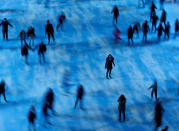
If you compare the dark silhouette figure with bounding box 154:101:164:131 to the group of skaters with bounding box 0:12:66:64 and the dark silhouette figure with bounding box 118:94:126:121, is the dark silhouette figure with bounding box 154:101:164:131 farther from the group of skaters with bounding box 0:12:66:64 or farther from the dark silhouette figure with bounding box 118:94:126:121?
the group of skaters with bounding box 0:12:66:64

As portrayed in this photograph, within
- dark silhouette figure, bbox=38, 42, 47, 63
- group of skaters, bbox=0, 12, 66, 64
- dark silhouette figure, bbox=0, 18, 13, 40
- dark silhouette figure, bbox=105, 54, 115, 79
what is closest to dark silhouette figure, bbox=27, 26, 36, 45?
group of skaters, bbox=0, 12, 66, 64

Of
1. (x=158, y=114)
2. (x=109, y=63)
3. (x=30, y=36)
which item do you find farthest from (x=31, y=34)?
(x=158, y=114)

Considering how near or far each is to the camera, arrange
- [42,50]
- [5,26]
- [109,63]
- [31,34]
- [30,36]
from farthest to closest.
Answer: [5,26], [30,36], [31,34], [42,50], [109,63]

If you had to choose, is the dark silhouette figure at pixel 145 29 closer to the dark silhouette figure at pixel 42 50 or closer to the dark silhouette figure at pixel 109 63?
the dark silhouette figure at pixel 109 63

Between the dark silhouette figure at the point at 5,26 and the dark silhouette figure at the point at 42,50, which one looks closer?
the dark silhouette figure at the point at 42,50

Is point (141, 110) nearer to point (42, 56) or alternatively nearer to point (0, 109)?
point (0, 109)

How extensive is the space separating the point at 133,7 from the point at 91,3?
3.62m

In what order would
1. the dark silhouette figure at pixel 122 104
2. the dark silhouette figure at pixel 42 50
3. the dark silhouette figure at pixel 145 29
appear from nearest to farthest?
1. the dark silhouette figure at pixel 122 104
2. the dark silhouette figure at pixel 42 50
3. the dark silhouette figure at pixel 145 29

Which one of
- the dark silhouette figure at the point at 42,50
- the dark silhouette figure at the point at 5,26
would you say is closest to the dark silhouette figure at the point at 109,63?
the dark silhouette figure at the point at 42,50

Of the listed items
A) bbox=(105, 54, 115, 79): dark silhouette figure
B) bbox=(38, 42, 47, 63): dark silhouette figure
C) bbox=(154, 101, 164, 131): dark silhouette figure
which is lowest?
bbox=(154, 101, 164, 131): dark silhouette figure

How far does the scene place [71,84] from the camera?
13984mm

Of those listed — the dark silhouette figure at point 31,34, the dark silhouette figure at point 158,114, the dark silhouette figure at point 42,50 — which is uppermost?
the dark silhouette figure at point 31,34

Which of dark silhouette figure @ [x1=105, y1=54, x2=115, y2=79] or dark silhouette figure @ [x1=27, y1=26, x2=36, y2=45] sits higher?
dark silhouette figure @ [x1=27, y1=26, x2=36, y2=45]

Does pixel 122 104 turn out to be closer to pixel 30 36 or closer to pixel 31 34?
pixel 31 34
